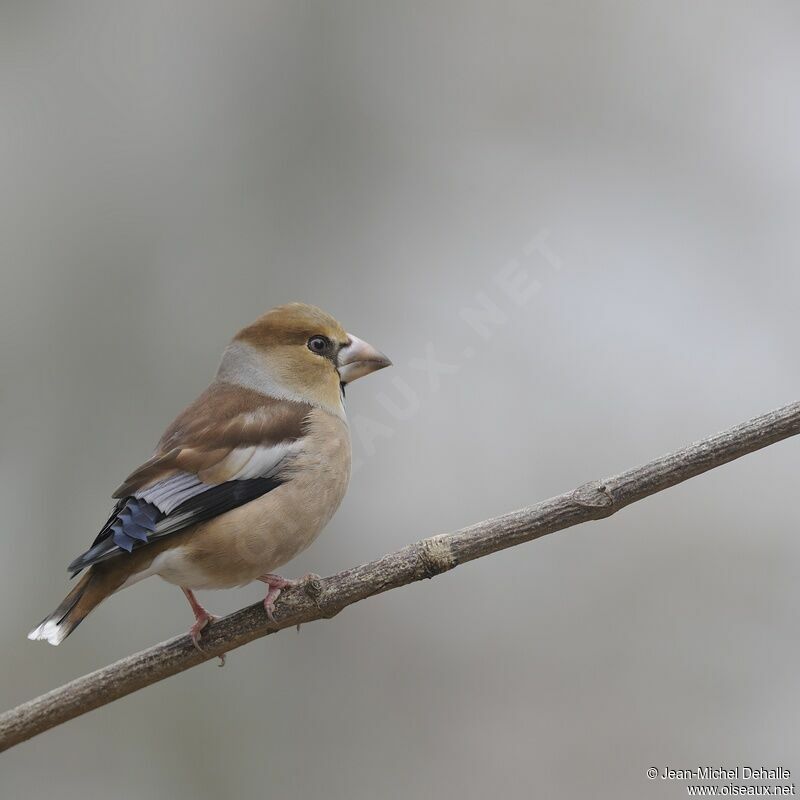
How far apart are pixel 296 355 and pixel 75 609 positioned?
3.57 feet

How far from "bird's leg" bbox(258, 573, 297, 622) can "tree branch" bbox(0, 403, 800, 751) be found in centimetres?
3

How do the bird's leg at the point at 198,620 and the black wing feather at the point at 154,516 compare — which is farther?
the bird's leg at the point at 198,620

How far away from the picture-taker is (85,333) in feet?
19.8

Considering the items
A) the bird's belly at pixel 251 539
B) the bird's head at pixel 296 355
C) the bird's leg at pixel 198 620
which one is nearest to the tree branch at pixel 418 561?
the bird's leg at pixel 198 620

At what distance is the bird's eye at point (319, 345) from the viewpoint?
3431mm

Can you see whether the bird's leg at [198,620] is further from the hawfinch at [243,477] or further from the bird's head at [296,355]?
the bird's head at [296,355]

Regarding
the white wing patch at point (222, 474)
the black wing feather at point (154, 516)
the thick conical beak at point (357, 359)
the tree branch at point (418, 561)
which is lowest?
the tree branch at point (418, 561)

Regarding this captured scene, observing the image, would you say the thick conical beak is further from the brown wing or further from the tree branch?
the tree branch

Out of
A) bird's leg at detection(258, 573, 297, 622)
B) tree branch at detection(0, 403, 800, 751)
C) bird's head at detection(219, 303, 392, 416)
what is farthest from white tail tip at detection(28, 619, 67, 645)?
bird's head at detection(219, 303, 392, 416)

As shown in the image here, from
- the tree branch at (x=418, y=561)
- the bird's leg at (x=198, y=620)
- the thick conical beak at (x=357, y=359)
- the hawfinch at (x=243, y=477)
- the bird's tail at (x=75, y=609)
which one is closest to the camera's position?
the tree branch at (x=418, y=561)

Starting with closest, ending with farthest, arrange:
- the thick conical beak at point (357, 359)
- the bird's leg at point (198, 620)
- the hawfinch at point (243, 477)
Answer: the hawfinch at point (243, 477) → the bird's leg at point (198, 620) → the thick conical beak at point (357, 359)

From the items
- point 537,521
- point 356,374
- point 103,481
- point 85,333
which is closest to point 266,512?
point 356,374

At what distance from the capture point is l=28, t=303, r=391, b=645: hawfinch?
283 centimetres

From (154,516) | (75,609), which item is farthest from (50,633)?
(154,516)
